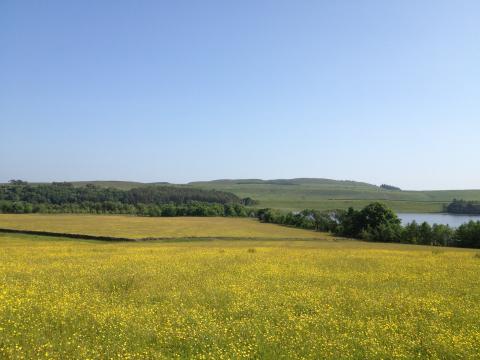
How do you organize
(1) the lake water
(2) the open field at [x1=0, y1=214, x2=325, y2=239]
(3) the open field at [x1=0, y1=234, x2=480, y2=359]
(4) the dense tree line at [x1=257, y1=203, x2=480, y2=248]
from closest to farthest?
(3) the open field at [x1=0, y1=234, x2=480, y2=359]
(2) the open field at [x1=0, y1=214, x2=325, y2=239]
(4) the dense tree line at [x1=257, y1=203, x2=480, y2=248]
(1) the lake water

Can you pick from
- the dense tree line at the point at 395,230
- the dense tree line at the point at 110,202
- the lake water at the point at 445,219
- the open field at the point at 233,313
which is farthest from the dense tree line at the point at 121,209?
the open field at the point at 233,313

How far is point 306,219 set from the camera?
107938 mm

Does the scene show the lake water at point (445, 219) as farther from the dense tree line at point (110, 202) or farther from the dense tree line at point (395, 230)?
the dense tree line at point (110, 202)

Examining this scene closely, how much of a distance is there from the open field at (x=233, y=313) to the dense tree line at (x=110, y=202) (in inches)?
4758

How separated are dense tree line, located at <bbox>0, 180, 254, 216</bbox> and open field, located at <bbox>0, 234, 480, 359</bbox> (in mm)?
120843

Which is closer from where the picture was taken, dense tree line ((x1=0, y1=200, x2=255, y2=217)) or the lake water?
dense tree line ((x1=0, y1=200, x2=255, y2=217))

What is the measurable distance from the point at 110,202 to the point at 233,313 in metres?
155

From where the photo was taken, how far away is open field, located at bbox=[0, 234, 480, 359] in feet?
33.5

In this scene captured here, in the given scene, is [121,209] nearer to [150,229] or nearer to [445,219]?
[150,229]

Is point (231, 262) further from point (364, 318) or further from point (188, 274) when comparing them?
point (364, 318)

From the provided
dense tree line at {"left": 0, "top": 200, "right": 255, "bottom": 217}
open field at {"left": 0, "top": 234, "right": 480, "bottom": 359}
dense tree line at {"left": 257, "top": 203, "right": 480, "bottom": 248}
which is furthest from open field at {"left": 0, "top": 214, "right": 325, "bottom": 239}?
dense tree line at {"left": 0, "top": 200, "right": 255, "bottom": 217}

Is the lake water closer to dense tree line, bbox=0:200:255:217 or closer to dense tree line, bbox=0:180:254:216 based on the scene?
dense tree line, bbox=0:200:255:217

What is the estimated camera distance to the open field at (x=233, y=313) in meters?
10.2

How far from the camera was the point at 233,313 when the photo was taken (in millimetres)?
13547
